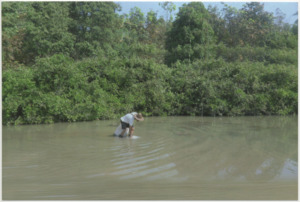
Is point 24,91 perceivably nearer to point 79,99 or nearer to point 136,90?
point 79,99

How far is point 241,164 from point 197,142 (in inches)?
117

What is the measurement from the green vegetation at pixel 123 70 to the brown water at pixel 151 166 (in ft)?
13.1

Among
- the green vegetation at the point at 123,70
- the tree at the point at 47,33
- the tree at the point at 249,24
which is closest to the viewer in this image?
the green vegetation at the point at 123,70

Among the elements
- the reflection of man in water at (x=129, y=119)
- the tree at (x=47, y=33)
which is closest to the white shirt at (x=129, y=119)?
the reflection of man in water at (x=129, y=119)

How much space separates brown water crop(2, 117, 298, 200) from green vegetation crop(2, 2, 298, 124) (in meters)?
4.01

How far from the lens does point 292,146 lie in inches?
373

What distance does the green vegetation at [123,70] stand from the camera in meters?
15.8

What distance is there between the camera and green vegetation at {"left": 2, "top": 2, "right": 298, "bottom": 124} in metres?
15.8

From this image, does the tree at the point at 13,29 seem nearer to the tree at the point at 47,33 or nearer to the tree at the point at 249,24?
the tree at the point at 47,33

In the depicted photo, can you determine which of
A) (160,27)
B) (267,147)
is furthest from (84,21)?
(267,147)

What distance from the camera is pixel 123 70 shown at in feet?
62.7

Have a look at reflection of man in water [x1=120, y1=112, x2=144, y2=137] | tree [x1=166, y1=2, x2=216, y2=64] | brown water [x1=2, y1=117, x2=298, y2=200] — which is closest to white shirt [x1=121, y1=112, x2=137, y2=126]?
reflection of man in water [x1=120, y1=112, x2=144, y2=137]

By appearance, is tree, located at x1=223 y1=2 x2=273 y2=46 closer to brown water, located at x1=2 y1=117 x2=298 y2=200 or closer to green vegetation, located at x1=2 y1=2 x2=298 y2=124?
green vegetation, located at x1=2 y1=2 x2=298 y2=124

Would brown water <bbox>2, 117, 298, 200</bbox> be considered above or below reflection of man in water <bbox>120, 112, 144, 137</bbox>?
below
